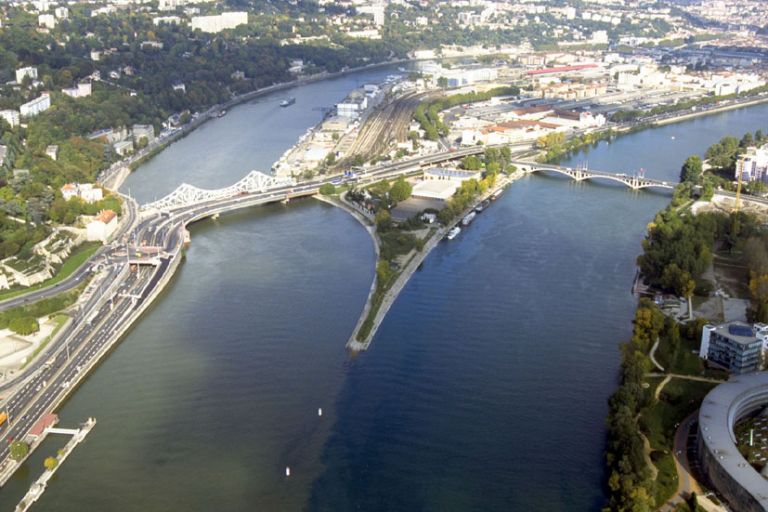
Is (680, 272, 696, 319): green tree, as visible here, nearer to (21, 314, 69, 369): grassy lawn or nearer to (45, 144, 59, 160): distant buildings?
(21, 314, 69, 369): grassy lawn

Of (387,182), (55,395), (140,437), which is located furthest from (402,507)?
(387,182)

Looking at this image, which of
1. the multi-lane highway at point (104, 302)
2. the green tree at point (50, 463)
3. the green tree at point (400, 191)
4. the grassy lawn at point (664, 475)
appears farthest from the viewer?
the green tree at point (400, 191)

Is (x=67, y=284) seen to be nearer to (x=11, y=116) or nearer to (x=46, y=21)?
(x=11, y=116)

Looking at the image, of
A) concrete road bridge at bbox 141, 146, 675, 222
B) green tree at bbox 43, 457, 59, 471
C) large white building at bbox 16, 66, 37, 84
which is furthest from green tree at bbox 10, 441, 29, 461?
large white building at bbox 16, 66, 37, 84

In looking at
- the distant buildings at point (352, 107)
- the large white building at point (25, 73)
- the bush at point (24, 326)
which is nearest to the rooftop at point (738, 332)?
the bush at point (24, 326)

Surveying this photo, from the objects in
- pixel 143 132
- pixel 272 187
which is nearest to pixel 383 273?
pixel 272 187

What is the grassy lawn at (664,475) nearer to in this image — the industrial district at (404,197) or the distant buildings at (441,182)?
the industrial district at (404,197)

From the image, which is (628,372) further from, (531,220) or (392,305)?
(531,220)
